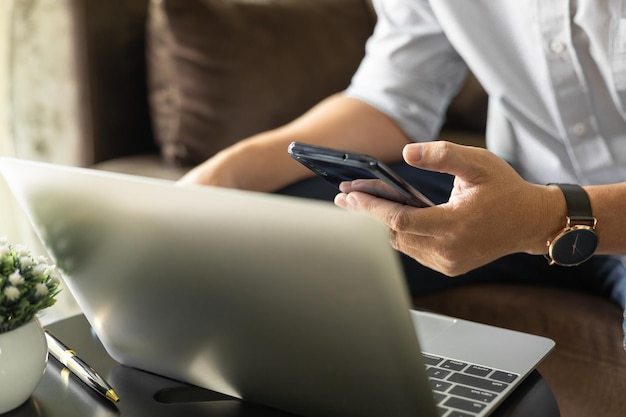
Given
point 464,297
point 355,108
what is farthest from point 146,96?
Answer: point 464,297

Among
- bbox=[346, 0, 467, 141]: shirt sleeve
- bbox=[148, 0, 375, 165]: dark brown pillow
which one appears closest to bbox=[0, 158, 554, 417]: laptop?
bbox=[346, 0, 467, 141]: shirt sleeve

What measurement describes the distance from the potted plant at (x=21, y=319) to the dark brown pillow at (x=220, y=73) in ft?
2.99

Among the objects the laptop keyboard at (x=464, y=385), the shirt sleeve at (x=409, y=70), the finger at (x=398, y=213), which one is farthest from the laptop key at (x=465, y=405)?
the shirt sleeve at (x=409, y=70)

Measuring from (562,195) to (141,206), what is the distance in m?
0.49

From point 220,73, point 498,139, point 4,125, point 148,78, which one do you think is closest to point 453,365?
point 498,139

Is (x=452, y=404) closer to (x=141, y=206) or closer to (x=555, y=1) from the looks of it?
(x=141, y=206)

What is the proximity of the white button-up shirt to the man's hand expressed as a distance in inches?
10.4

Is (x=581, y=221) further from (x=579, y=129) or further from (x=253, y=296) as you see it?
(x=253, y=296)

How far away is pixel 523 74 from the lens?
109 cm

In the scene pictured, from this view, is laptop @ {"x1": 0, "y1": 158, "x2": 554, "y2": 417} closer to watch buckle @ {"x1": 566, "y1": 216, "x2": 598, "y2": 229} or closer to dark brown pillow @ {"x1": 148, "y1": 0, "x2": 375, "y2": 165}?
watch buckle @ {"x1": 566, "y1": 216, "x2": 598, "y2": 229}

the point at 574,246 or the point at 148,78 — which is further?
the point at 148,78

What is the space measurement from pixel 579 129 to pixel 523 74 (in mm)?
120

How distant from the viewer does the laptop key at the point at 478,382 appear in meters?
0.62

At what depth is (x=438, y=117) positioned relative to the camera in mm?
1263
